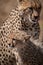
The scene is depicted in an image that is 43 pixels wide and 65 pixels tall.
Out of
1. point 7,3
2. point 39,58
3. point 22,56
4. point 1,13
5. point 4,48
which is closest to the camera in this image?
point 22,56

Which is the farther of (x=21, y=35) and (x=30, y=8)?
(x=30, y=8)

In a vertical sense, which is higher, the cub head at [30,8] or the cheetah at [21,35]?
the cub head at [30,8]

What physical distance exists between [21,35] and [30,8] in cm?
35

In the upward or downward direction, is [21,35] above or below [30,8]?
below

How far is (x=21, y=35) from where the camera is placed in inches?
73.1

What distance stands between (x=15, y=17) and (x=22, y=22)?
0.37ft

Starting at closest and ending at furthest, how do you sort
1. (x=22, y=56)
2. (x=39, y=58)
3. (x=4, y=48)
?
(x=22, y=56)
(x=39, y=58)
(x=4, y=48)

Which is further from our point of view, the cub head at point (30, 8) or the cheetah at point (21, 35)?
the cub head at point (30, 8)

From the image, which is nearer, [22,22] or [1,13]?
[22,22]

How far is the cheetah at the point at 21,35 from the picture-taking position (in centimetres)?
189

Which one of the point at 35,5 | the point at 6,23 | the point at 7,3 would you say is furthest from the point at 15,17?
the point at 7,3

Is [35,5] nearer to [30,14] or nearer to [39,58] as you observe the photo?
[30,14]

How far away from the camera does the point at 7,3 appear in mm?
4441

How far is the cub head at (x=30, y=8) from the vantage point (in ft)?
7.05
